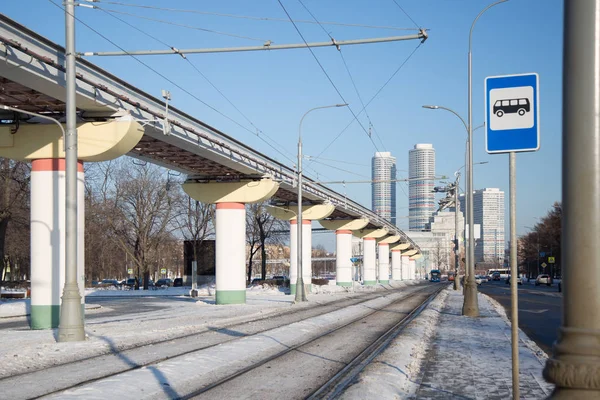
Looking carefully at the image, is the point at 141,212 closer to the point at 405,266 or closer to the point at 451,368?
the point at 451,368

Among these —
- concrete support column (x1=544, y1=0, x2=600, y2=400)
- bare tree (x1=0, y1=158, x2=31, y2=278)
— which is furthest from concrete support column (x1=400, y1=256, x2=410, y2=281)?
concrete support column (x1=544, y1=0, x2=600, y2=400)

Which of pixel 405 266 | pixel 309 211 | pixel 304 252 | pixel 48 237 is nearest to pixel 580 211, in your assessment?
pixel 48 237

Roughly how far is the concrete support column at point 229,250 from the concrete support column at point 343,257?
29568mm

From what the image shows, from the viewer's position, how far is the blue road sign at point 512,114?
641cm

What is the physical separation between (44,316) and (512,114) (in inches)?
765

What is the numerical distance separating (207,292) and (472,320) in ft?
111

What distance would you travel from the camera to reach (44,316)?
22.6m

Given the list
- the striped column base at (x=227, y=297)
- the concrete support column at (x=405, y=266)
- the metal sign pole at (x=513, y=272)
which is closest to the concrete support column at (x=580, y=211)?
the metal sign pole at (x=513, y=272)

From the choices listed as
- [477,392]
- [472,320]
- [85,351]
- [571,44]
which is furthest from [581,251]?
[472,320]

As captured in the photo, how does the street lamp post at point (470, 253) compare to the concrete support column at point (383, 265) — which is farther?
the concrete support column at point (383, 265)

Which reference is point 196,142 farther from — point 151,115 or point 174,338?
point 174,338

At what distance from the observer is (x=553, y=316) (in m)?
29.0

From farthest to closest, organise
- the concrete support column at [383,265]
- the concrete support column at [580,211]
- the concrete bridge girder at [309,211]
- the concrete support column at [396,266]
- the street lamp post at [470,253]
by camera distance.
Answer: the concrete support column at [396,266] → the concrete support column at [383,265] → the concrete bridge girder at [309,211] → the street lamp post at [470,253] → the concrete support column at [580,211]

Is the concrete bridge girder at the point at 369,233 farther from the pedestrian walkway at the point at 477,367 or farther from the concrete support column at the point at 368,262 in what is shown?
the pedestrian walkway at the point at 477,367
